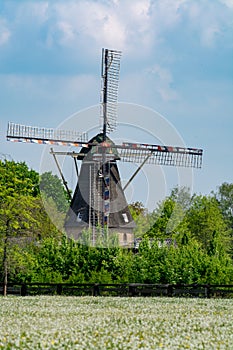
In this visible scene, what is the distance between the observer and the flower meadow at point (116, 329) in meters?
13.8

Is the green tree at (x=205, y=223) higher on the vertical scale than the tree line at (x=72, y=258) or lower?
higher

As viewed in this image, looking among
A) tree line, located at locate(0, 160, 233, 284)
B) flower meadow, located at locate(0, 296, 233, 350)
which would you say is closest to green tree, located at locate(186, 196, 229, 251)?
tree line, located at locate(0, 160, 233, 284)

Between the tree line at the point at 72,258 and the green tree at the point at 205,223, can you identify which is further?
the green tree at the point at 205,223

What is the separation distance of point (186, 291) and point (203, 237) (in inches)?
1723

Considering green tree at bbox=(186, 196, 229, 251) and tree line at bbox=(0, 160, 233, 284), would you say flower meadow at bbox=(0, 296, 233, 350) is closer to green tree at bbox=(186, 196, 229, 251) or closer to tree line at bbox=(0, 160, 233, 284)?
tree line at bbox=(0, 160, 233, 284)

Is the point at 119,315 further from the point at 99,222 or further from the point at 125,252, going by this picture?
the point at 99,222

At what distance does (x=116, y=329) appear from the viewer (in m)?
15.9

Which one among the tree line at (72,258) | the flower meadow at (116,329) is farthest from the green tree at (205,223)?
the flower meadow at (116,329)

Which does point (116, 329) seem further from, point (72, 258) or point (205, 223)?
point (205, 223)

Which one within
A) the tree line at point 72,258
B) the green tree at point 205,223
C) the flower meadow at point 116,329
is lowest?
the flower meadow at point 116,329

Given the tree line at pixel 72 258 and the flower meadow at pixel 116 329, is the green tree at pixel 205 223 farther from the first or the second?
the flower meadow at pixel 116 329

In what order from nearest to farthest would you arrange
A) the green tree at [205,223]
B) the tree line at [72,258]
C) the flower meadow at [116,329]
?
the flower meadow at [116,329] < the tree line at [72,258] < the green tree at [205,223]

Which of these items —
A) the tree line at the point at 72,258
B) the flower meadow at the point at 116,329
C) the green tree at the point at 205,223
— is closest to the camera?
the flower meadow at the point at 116,329

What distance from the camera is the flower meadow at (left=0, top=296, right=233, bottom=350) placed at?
13.8 m
